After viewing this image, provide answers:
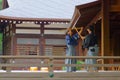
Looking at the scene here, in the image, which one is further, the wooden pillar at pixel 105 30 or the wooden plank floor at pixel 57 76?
the wooden pillar at pixel 105 30

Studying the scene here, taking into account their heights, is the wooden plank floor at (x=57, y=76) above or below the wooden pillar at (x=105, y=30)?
below

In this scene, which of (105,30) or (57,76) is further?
(105,30)

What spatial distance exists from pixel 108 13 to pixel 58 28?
12111 millimetres

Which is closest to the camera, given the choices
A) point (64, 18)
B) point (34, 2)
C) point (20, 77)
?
point (20, 77)

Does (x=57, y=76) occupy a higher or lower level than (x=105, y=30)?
lower

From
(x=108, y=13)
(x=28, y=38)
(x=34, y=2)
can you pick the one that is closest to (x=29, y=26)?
(x=28, y=38)

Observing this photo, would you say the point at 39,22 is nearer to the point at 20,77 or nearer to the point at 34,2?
the point at 34,2

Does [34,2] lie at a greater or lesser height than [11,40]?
greater

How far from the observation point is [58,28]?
27.3m

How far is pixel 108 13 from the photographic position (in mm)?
15344

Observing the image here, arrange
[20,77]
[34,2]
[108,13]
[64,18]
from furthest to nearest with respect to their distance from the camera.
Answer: [34,2] < [64,18] < [108,13] < [20,77]

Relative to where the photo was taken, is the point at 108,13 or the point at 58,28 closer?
the point at 108,13

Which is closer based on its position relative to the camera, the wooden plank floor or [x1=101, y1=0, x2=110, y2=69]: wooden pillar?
the wooden plank floor

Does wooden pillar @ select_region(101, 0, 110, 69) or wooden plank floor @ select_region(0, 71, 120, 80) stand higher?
wooden pillar @ select_region(101, 0, 110, 69)
